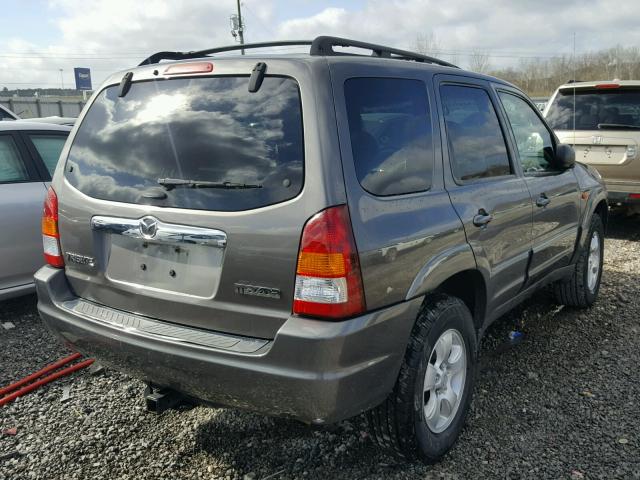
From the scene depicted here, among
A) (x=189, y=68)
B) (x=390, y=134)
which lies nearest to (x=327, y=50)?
(x=390, y=134)

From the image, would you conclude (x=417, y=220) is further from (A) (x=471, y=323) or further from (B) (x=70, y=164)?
(B) (x=70, y=164)

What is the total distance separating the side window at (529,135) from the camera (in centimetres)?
366

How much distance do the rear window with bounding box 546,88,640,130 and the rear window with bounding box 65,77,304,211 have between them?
6193mm

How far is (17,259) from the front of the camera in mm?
4457

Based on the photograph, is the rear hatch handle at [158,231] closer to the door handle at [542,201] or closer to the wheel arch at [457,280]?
the wheel arch at [457,280]

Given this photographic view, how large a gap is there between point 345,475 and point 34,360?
94.0 inches

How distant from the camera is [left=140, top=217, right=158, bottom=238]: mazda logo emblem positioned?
2.37m

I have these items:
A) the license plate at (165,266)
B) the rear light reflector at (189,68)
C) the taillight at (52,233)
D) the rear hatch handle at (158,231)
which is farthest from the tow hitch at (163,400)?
the rear light reflector at (189,68)

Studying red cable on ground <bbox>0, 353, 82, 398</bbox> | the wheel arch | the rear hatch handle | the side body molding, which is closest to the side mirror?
the wheel arch

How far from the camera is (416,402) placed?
2506 mm

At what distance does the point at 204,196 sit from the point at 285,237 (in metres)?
0.40

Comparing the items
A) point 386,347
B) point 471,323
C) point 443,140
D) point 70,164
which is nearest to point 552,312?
point 471,323

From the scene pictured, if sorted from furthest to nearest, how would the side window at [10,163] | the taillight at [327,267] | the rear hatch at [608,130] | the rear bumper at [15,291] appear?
the rear hatch at [608,130] < the side window at [10,163] < the rear bumper at [15,291] < the taillight at [327,267]

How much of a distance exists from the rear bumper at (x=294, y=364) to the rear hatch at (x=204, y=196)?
0.11 meters
